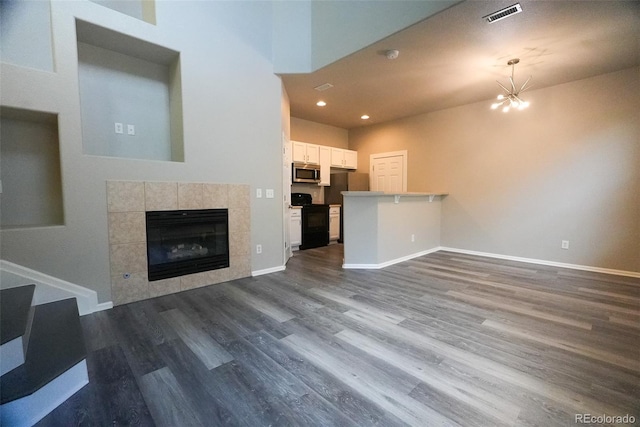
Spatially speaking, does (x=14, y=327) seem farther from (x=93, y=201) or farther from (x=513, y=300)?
→ (x=513, y=300)

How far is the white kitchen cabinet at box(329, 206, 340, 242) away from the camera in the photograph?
603 cm

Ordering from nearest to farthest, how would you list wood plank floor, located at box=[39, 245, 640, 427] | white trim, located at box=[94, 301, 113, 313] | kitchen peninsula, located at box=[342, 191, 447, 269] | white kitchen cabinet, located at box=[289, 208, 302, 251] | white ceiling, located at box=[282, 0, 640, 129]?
wood plank floor, located at box=[39, 245, 640, 427] < white ceiling, located at box=[282, 0, 640, 129] < white trim, located at box=[94, 301, 113, 313] < kitchen peninsula, located at box=[342, 191, 447, 269] < white kitchen cabinet, located at box=[289, 208, 302, 251]

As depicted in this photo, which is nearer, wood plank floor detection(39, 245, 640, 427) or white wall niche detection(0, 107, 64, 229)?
wood plank floor detection(39, 245, 640, 427)

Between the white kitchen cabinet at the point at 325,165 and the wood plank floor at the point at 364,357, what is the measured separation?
3433 millimetres

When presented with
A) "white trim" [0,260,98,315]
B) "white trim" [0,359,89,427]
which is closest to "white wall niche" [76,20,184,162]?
"white trim" [0,260,98,315]

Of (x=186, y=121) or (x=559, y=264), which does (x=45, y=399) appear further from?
(x=559, y=264)

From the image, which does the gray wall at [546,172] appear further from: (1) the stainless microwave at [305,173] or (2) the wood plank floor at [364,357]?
(1) the stainless microwave at [305,173]

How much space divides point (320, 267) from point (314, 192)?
8.95 ft

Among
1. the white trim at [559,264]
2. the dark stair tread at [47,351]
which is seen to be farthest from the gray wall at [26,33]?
the white trim at [559,264]

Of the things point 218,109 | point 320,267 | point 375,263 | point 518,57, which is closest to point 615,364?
point 375,263

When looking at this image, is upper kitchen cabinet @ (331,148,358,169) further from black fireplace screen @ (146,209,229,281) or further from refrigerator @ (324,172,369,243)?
black fireplace screen @ (146,209,229,281)

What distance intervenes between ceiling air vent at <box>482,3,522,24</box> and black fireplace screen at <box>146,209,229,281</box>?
349cm

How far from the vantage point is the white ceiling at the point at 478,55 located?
7.96 feet

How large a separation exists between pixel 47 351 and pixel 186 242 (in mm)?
1653
